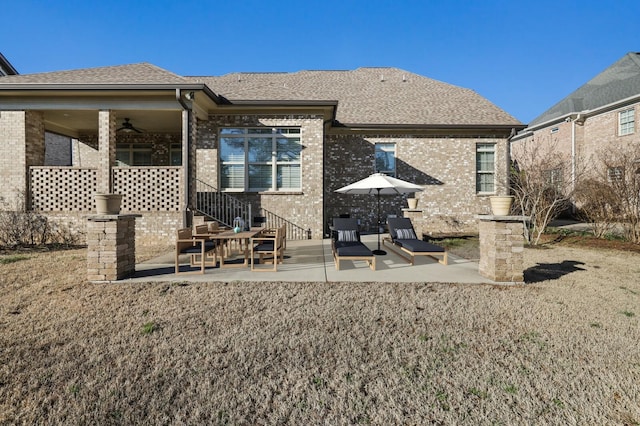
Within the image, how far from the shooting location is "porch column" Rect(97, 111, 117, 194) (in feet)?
31.9

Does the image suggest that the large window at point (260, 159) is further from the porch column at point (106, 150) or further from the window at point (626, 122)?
the window at point (626, 122)

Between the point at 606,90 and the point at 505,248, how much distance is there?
22.3 meters

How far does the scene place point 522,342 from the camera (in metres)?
3.46

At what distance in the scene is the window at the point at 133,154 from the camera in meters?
14.2

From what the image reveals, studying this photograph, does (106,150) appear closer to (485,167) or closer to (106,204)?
(106,204)

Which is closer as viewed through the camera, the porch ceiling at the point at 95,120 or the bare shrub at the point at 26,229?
the bare shrub at the point at 26,229

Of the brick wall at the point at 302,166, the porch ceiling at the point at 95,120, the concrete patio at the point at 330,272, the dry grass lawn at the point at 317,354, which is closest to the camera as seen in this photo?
the dry grass lawn at the point at 317,354

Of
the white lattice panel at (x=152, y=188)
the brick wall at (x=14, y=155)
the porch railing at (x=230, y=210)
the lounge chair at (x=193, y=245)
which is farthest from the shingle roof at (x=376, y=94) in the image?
the lounge chair at (x=193, y=245)

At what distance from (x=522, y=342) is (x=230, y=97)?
11.0 m

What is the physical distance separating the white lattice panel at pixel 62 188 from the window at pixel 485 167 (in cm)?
1471

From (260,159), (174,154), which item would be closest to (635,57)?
(260,159)

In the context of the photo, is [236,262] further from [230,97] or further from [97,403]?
[230,97]

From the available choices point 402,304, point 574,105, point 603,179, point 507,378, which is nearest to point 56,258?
point 402,304

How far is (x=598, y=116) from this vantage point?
1967 cm
